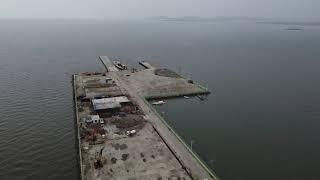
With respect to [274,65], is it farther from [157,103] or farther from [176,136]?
[176,136]

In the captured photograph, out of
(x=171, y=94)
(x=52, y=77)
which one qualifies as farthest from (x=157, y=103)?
(x=52, y=77)

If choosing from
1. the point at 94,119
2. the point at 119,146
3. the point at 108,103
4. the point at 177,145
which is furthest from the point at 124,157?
the point at 108,103

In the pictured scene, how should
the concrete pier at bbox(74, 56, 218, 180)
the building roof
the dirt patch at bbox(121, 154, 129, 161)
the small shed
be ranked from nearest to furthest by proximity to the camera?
the concrete pier at bbox(74, 56, 218, 180) → the dirt patch at bbox(121, 154, 129, 161) → the small shed → the building roof

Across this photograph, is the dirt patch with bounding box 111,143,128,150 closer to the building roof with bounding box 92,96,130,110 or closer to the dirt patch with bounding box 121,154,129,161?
the dirt patch with bounding box 121,154,129,161

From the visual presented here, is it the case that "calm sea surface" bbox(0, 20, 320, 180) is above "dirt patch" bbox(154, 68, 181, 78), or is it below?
below

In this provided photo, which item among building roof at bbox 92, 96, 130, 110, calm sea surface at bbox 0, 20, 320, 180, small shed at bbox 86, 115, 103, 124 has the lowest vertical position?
calm sea surface at bbox 0, 20, 320, 180

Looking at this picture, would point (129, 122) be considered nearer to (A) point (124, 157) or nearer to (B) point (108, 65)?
(A) point (124, 157)

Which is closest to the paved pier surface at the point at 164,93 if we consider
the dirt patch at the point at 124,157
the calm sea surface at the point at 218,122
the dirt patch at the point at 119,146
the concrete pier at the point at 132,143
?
the concrete pier at the point at 132,143

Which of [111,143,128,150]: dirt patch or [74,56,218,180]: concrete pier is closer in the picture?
[74,56,218,180]: concrete pier

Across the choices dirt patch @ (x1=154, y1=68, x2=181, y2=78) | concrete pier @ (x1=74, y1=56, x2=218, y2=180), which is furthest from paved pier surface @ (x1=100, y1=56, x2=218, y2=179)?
dirt patch @ (x1=154, y1=68, x2=181, y2=78)

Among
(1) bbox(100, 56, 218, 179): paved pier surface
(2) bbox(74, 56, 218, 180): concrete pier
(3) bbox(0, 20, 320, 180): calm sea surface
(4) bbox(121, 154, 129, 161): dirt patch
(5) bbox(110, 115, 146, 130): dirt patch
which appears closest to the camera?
(2) bbox(74, 56, 218, 180): concrete pier
